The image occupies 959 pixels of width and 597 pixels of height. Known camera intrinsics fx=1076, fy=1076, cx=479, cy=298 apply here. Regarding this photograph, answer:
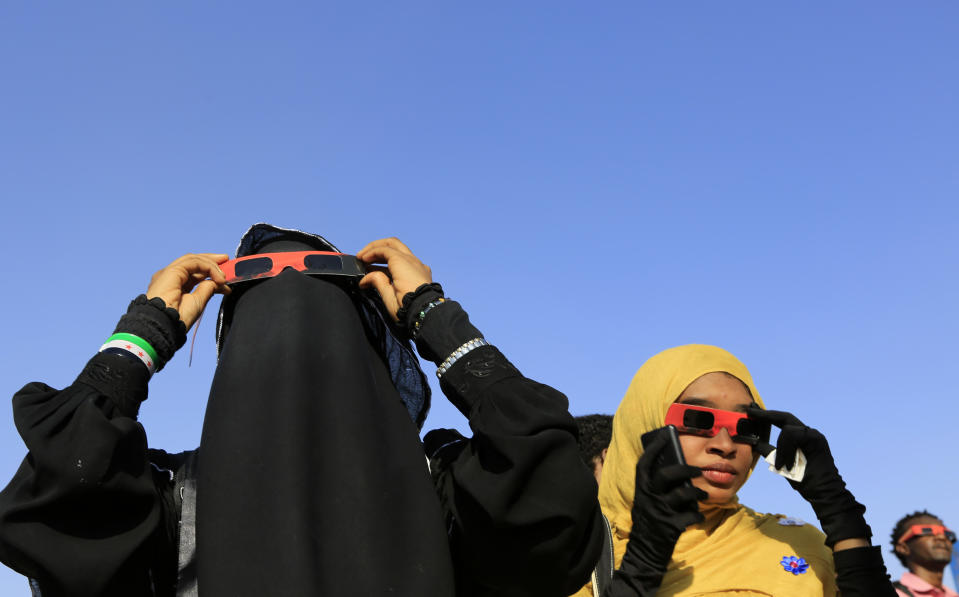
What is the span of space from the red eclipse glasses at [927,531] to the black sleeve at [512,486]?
4.79m

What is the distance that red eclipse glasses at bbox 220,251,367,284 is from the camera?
9.10 ft

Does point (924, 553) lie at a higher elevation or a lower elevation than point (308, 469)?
higher

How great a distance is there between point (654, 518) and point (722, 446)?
0.42 metres

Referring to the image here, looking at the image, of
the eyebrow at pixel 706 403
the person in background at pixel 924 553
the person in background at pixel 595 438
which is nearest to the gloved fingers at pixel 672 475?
the eyebrow at pixel 706 403

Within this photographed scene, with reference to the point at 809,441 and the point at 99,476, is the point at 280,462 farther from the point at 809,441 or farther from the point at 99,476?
the point at 809,441

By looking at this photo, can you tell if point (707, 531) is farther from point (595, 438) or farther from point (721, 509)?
point (595, 438)

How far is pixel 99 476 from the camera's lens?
2223 mm

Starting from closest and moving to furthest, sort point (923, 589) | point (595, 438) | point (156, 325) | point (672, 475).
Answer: point (156, 325), point (672, 475), point (595, 438), point (923, 589)

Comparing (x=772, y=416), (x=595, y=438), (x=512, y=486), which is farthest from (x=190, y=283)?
(x=595, y=438)

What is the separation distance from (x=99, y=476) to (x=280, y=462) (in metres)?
0.37

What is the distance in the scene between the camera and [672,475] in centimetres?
313

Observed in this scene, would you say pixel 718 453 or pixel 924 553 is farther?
pixel 924 553

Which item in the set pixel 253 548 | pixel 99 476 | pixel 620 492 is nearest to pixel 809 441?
pixel 620 492

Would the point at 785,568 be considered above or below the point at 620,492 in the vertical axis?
below
